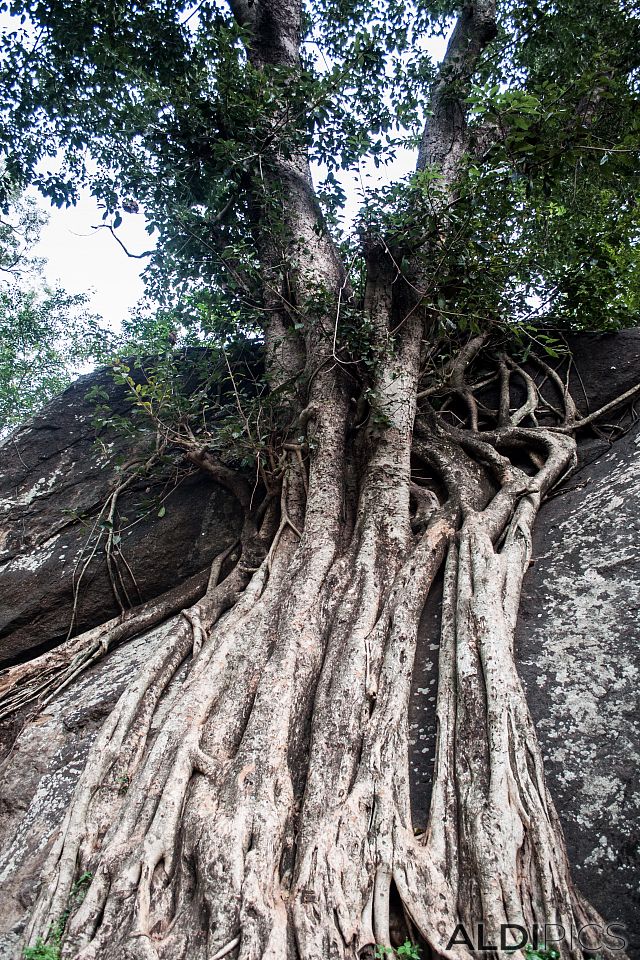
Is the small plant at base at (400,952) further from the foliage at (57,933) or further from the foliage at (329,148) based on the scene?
the foliage at (329,148)

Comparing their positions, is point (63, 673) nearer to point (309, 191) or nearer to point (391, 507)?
point (391, 507)

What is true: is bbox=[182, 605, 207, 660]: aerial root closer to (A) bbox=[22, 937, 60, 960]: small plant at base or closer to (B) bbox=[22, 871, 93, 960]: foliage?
(B) bbox=[22, 871, 93, 960]: foliage

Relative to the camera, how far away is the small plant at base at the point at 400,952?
63.6 inches

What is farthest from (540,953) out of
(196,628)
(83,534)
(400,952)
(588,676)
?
(83,534)

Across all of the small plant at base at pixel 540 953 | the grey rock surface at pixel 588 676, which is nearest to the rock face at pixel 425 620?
the grey rock surface at pixel 588 676

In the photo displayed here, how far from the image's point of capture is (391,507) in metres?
3.25

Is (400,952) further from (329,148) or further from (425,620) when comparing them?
(329,148)

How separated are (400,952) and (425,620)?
4.91ft

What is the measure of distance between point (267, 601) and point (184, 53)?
14.9ft

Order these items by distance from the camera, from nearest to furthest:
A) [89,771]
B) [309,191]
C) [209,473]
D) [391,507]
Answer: [89,771], [391,507], [209,473], [309,191]

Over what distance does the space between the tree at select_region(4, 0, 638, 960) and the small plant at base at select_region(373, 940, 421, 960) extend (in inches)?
1.2

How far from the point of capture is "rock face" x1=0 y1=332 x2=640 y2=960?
2057 millimetres

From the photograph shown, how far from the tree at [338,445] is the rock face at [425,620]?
16 centimetres

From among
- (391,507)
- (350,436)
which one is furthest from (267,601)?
(350,436)
